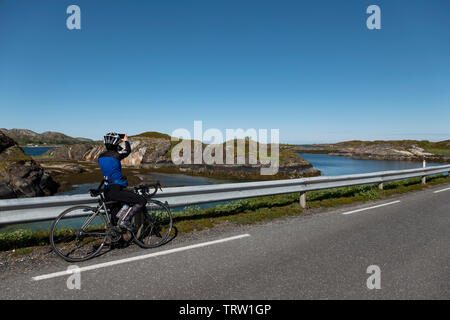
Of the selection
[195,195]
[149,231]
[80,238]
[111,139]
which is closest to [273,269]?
[149,231]

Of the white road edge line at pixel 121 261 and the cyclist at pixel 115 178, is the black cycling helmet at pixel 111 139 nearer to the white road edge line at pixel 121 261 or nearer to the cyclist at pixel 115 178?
the cyclist at pixel 115 178

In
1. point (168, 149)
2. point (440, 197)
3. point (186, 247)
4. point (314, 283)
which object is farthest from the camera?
point (168, 149)

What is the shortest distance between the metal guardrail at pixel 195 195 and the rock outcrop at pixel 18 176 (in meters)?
18.4

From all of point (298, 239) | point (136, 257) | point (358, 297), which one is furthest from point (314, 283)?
point (136, 257)

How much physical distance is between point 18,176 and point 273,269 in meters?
25.0

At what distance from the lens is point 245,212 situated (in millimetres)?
8430

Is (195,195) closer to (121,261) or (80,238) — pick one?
(121,261)

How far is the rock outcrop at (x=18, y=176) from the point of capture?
2025 centimetres

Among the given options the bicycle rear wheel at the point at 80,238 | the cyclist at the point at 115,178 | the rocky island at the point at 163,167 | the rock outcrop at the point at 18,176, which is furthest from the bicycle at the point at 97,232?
the rocky island at the point at 163,167

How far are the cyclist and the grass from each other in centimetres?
164

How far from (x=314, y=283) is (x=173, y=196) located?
3957 mm

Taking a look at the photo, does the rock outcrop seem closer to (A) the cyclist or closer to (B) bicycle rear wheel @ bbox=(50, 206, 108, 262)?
(B) bicycle rear wheel @ bbox=(50, 206, 108, 262)
